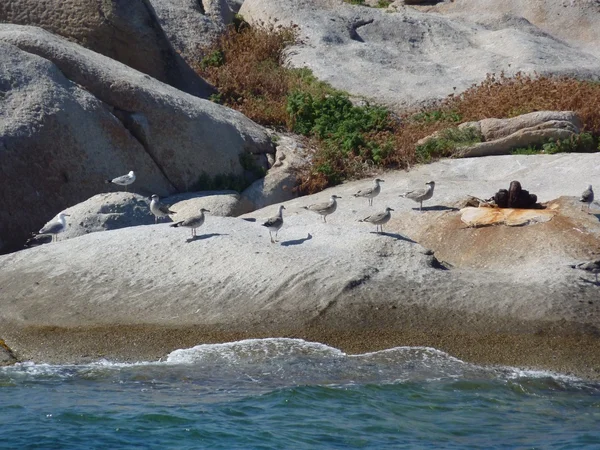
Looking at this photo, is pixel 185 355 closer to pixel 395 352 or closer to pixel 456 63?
pixel 395 352

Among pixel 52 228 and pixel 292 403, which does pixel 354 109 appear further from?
pixel 292 403

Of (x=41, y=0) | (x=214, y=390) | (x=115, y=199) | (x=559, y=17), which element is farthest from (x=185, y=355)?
(x=559, y=17)

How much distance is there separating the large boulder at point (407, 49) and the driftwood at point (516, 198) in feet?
26.7

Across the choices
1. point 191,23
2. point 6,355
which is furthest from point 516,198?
point 191,23

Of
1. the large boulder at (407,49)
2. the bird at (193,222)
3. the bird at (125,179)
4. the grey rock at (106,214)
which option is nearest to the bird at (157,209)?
the grey rock at (106,214)

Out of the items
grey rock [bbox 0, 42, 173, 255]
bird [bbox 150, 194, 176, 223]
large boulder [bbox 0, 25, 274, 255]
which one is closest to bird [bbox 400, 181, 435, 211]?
bird [bbox 150, 194, 176, 223]

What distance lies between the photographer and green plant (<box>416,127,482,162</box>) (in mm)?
20109

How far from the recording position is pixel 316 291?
42.5 feet

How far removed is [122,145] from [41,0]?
4632 millimetres

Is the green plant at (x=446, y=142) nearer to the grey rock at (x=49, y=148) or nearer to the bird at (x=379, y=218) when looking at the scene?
the grey rock at (x=49, y=148)

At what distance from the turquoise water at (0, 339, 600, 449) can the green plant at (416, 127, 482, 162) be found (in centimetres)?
841

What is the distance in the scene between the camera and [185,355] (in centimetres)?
1216

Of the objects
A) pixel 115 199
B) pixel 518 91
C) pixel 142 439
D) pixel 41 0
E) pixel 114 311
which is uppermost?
pixel 41 0

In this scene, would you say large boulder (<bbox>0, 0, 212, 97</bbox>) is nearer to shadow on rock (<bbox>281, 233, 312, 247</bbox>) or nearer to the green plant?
the green plant
